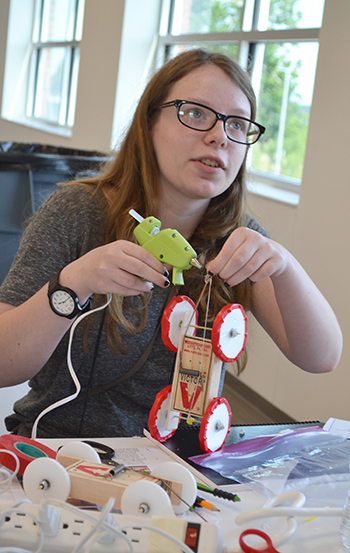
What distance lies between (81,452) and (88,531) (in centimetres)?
18

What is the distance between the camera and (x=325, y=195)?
8.02 ft

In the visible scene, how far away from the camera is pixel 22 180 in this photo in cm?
323

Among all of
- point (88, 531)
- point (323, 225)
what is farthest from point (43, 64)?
point (88, 531)

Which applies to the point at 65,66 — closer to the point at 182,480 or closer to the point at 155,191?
the point at 155,191

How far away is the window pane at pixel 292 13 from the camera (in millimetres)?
2873

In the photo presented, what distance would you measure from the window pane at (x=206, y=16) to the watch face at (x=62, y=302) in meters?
3.02

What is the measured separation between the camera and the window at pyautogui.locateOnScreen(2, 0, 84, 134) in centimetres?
598

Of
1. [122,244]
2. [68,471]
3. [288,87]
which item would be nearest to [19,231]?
[288,87]

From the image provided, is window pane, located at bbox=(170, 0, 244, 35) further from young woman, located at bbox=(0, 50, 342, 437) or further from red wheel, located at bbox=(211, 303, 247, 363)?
red wheel, located at bbox=(211, 303, 247, 363)

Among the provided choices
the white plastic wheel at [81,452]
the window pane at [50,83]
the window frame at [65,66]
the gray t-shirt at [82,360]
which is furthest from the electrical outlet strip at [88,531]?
the window pane at [50,83]

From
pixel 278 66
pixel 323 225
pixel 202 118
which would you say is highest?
pixel 278 66

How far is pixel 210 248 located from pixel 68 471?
0.66m

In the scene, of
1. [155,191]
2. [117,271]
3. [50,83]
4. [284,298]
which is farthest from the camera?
[50,83]

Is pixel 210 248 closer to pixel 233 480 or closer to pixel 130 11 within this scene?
pixel 233 480
